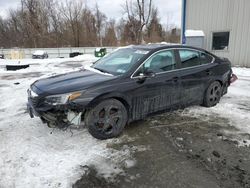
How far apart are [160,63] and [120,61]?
31.6 inches

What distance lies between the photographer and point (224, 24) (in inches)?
507

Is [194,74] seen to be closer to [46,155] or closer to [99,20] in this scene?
[46,155]

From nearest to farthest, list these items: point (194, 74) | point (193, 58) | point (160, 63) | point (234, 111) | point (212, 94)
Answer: point (160, 63), point (194, 74), point (193, 58), point (234, 111), point (212, 94)

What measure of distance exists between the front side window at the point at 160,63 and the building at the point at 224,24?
9527 millimetres

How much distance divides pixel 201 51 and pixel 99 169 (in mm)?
3712

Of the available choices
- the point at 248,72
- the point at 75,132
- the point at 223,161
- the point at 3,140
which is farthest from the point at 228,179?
the point at 248,72

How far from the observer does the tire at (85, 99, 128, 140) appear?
3.82m

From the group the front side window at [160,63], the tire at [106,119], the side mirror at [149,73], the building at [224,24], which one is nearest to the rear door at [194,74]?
the front side window at [160,63]

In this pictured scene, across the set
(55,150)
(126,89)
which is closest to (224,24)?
(126,89)

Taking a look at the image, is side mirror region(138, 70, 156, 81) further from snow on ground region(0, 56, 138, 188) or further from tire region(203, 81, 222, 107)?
tire region(203, 81, 222, 107)

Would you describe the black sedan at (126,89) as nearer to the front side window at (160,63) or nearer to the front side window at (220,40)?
the front side window at (160,63)

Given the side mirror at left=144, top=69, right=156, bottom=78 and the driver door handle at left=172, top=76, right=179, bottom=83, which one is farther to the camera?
the driver door handle at left=172, top=76, right=179, bottom=83

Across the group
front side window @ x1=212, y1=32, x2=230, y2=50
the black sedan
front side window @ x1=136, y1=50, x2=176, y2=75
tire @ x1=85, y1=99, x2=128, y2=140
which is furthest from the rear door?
front side window @ x1=212, y1=32, x2=230, y2=50

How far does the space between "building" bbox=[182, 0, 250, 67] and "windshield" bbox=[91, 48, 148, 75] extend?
9816 millimetres
